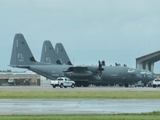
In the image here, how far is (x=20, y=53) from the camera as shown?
326ft

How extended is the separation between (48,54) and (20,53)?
1370 centimetres

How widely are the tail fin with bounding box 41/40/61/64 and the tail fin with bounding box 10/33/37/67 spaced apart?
35.5 ft

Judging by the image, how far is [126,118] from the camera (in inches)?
912

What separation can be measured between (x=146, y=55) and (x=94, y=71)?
24.4 m

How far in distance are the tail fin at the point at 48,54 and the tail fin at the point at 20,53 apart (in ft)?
35.5

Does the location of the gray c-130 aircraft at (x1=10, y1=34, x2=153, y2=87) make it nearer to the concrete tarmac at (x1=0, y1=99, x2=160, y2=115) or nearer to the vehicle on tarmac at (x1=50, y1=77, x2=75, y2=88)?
the vehicle on tarmac at (x1=50, y1=77, x2=75, y2=88)

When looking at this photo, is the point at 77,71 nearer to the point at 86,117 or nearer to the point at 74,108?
the point at 74,108

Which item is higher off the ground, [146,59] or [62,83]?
[146,59]

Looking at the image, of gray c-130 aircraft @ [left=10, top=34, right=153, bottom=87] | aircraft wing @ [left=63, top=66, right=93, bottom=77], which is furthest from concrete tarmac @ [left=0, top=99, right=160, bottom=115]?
aircraft wing @ [left=63, top=66, right=93, bottom=77]

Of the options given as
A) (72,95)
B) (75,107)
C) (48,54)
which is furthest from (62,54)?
(75,107)

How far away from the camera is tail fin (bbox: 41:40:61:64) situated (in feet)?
365

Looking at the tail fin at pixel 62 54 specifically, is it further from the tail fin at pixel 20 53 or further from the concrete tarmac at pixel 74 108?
the concrete tarmac at pixel 74 108

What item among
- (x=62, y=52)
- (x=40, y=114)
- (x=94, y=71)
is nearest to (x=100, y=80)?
(x=94, y=71)

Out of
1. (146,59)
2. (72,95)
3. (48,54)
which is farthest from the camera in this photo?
(146,59)
